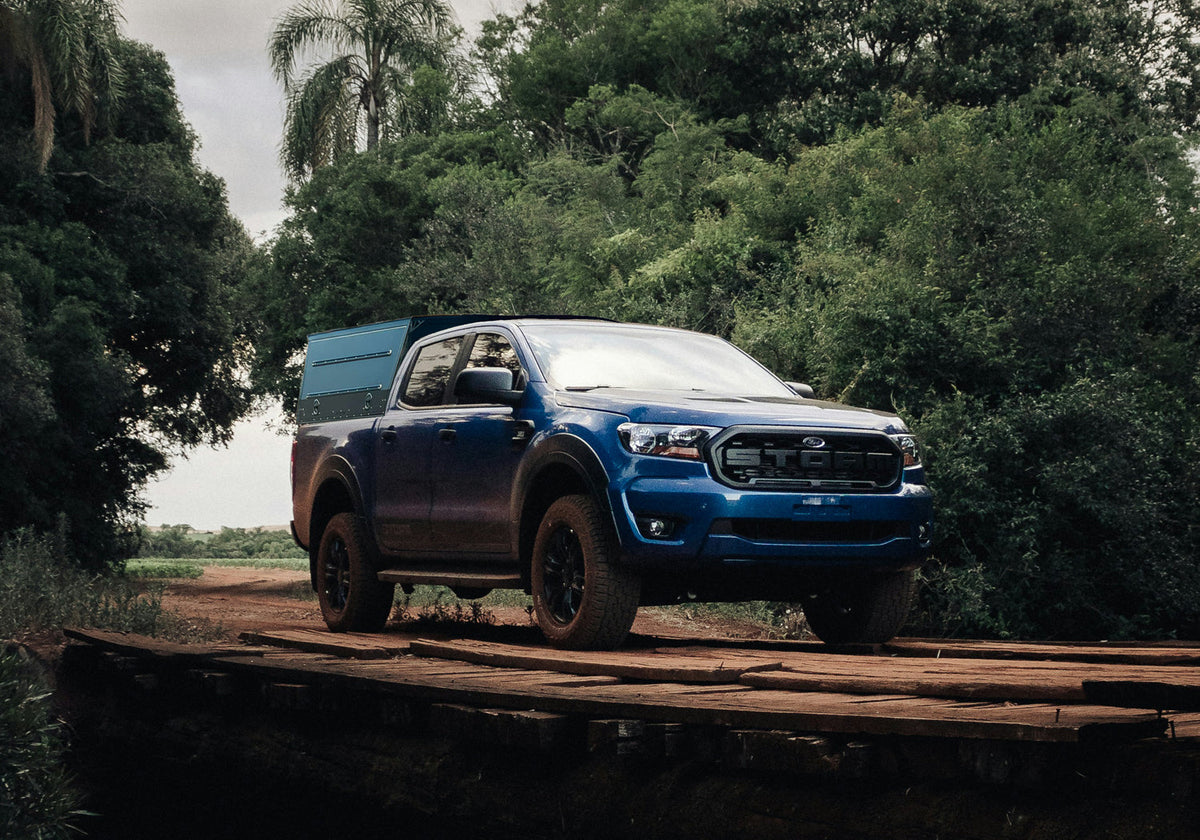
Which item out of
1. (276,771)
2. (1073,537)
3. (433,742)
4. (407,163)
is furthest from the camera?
(407,163)

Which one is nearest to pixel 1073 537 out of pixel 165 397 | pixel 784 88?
pixel 165 397

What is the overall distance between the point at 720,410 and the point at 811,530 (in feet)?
2.66

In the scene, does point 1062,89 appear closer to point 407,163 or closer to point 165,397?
point 407,163

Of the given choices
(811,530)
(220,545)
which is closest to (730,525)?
(811,530)

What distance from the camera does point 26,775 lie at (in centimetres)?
660

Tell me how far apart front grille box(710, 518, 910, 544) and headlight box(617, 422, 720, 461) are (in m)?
0.42

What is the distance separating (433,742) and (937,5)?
31.4m

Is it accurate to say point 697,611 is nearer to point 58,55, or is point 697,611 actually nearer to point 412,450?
point 412,450

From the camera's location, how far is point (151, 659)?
905cm

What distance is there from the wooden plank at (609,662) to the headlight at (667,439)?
1072 mm

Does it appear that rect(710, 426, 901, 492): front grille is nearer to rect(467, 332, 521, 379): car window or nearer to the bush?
rect(467, 332, 521, 379): car window

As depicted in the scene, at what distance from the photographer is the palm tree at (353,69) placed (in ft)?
117

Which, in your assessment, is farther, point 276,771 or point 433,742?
point 276,771

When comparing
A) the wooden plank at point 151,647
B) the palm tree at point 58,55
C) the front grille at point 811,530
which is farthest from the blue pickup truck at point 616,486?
the palm tree at point 58,55
